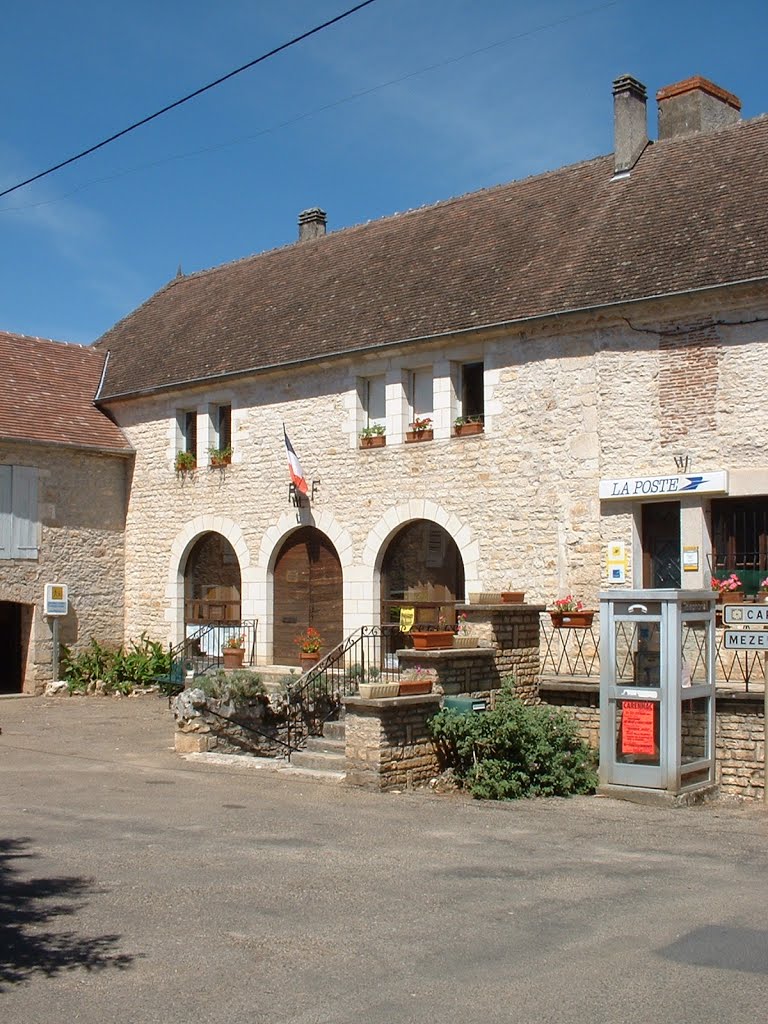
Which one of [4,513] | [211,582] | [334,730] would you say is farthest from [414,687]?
[4,513]

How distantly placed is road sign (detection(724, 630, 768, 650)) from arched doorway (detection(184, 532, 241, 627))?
1033 cm

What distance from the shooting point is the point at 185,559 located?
2033 cm

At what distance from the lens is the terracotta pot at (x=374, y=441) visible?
17.2 meters

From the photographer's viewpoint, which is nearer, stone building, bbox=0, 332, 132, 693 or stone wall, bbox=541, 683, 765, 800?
stone wall, bbox=541, 683, 765, 800

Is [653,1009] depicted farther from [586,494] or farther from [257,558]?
[257,558]

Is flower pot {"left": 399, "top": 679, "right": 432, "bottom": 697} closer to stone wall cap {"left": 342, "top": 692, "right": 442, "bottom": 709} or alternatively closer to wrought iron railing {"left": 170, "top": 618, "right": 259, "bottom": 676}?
stone wall cap {"left": 342, "top": 692, "right": 442, "bottom": 709}

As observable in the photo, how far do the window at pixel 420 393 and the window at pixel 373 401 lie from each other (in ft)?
1.81

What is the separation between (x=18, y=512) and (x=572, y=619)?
1051 centimetres

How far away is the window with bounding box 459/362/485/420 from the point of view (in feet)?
54.0

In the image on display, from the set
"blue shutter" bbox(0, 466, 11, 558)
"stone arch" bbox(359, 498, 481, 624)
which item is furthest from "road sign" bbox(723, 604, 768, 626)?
"blue shutter" bbox(0, 466, 11, 558)

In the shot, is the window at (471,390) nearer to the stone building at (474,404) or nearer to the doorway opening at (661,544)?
the stone building at (474,404)

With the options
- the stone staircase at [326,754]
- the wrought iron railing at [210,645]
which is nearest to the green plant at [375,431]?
the wrought iron railing at [210,645]

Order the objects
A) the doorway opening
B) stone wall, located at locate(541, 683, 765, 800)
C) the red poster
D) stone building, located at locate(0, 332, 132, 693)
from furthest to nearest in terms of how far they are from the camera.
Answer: stone building, located at locate(0, 332, 132, 693) → the doorway opening → stone wall, located at locate(541, 683, 765, 800) → the red poster

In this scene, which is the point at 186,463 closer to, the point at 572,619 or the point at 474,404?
the point at 474,404
